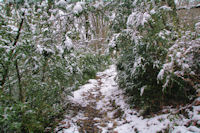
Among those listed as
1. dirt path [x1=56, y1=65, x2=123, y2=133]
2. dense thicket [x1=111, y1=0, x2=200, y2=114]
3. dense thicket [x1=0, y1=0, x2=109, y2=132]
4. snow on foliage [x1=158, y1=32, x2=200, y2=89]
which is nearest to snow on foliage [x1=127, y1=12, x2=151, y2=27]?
dense thicket [x1=111, y1=0, x2=200, y2=114]

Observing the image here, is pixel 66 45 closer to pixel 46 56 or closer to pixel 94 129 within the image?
pixel 46 56

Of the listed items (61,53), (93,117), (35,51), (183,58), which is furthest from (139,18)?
(93,117)

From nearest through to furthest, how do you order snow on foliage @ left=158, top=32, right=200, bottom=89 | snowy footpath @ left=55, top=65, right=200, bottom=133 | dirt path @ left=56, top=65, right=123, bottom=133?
snow on foliage @ left=158, top=32, right=200, bottom=89 → snowy footpath @ left=55, top=65, right=200, bottom=133 → dirt path @ left=56, top=65, right=123, bottom=133

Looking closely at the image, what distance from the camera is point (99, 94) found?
6.12 m

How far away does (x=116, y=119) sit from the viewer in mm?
3789

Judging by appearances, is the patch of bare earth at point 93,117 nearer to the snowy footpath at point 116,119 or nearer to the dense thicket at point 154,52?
the snowy footpath at point 116,119

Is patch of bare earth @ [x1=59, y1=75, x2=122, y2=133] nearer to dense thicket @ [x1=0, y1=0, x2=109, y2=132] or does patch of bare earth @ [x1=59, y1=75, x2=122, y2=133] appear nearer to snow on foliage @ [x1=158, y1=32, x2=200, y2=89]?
dense thicket @ [x1=0, y1=0, x2=109, y2=132]

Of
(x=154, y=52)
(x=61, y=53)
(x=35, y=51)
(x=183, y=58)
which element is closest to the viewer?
(x=183, y=58)

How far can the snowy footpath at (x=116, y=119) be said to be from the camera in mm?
2347

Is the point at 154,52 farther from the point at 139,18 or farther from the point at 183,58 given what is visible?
the point at 183,58

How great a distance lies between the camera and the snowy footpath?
235 cm

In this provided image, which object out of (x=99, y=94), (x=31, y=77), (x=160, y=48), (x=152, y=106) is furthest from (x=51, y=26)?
(x=99, y=94)

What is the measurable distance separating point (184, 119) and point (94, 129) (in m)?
1.96

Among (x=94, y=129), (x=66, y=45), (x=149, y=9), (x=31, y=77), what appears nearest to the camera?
(x=66, y=45)
